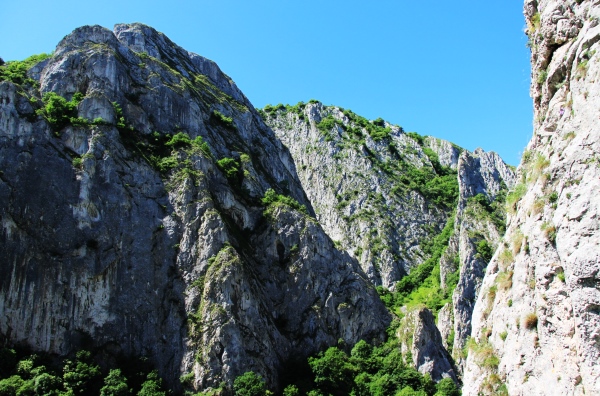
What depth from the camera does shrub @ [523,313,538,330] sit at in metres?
16.8

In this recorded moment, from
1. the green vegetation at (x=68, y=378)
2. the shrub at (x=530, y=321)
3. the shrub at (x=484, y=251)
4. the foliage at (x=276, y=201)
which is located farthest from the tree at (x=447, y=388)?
the shrub at (x=530, y=321)

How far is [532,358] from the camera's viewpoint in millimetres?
16312

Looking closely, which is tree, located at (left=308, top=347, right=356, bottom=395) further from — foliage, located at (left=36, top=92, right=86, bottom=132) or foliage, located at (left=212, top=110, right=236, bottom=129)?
foliage, located at (left=212, top=110, right=236, bottom=129)

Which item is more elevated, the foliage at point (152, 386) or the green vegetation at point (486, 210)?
the green vegetation at point (486, 210)

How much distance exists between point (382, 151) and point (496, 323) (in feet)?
359

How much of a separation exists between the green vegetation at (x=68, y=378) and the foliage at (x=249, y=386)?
677 cm

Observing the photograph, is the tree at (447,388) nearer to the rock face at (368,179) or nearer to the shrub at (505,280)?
the rock face at (368,179)

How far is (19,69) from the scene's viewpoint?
251ft

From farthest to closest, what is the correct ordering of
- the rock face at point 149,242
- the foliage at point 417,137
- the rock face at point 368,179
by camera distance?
1. the foliage at point 417,137
2. the rock face at point 368,179
3. the rock face at point 149,242

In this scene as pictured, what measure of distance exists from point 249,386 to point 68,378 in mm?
16062

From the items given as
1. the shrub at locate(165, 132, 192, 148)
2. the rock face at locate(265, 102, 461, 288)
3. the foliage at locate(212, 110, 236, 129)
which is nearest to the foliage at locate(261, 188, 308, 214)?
the shrub at locate(165, 132, 192, 148)

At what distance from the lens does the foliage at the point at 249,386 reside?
168 feet

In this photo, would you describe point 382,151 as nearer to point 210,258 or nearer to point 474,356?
point 210,258

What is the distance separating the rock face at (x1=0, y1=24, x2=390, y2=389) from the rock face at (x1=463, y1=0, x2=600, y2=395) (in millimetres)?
38617
